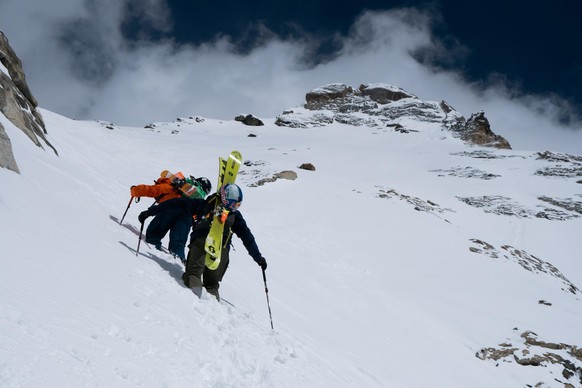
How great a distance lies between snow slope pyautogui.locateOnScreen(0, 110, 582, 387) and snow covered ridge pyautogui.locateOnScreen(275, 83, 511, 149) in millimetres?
64900

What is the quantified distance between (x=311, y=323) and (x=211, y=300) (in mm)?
Result: 3967

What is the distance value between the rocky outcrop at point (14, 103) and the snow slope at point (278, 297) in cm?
43

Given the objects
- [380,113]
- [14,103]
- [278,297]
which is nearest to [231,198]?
[278,297]

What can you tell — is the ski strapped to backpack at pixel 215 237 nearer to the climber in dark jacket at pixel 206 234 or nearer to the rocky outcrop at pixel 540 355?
the climber in dark jacket at pixel 206 234

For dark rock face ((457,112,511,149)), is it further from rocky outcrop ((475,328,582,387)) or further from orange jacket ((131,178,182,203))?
orange jacket ((131,178,182,203))

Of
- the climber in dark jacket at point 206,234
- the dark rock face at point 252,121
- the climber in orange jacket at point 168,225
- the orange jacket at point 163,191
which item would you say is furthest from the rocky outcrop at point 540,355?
the dark rock face at point 252,121

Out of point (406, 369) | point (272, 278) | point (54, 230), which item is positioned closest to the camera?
point (54, 230)

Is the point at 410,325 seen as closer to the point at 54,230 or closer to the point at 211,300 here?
the point at 211,300

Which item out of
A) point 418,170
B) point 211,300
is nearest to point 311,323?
point 211,300

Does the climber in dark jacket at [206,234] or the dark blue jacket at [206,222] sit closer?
the climber in dark jacket at [206,234]

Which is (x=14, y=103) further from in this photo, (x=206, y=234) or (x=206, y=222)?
(x=206, y=234)

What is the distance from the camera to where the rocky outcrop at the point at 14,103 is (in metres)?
6.30

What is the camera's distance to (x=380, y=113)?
127062 millimetres

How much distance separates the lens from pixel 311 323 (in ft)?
30.0
